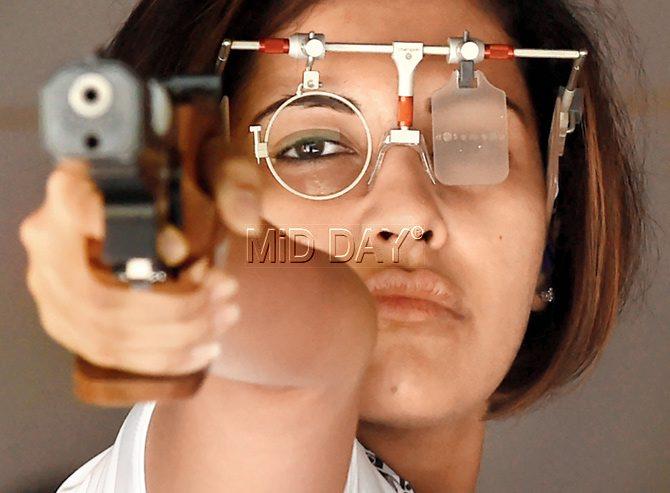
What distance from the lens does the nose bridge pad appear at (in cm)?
39

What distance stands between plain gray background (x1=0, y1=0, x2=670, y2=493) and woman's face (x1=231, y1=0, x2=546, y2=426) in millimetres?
159

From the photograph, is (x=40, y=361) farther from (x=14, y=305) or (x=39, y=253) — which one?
(x=39, y=253)

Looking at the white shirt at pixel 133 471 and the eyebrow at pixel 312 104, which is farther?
the eyebrow at pixel 312 104

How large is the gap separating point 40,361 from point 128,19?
8.5 inches

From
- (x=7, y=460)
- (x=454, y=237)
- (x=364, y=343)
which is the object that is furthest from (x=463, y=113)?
(x=7, y=460)

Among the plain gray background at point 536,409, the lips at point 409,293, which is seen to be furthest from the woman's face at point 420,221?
the plain gray background at point 536,409

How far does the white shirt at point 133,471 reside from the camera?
0.26 metres

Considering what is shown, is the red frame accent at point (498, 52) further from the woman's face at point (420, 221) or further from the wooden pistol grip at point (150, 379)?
the wooden pistol grip at point (150, 379)

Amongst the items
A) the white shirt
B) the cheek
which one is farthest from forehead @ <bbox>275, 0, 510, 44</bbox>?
the white shirt

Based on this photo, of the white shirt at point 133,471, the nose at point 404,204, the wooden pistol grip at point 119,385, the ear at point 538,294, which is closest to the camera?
the wooden pistol grip at point 119,385

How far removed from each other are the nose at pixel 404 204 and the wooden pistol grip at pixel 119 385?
0.23m

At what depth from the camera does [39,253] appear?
0.51 feet

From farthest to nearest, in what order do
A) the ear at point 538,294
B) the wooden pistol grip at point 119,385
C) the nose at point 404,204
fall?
1. the ear at point 538,294
2. the nose at point 404,204
3. the wooden pistol grip at point 119,385

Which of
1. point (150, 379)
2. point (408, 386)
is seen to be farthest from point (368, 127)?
point (150, 379)
